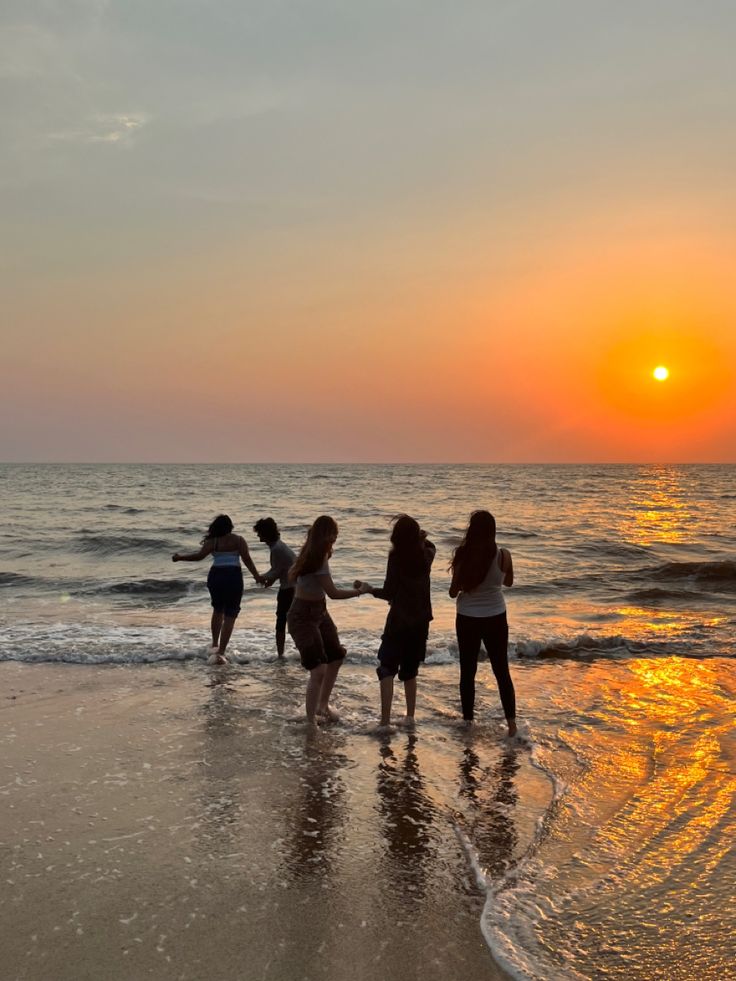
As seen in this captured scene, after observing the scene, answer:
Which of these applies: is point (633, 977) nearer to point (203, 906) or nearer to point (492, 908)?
point (492, 908)

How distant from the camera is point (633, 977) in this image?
11.3 feet

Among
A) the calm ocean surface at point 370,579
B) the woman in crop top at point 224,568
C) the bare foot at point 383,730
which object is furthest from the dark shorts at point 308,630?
the calm ocean surface at point 370,579

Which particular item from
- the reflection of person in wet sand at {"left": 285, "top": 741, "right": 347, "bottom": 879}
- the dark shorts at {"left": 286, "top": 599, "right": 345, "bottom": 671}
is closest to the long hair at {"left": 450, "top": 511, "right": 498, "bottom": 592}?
the dark shorts at {"left": 286, "top": 599, "right": 345, "bottom": 671}

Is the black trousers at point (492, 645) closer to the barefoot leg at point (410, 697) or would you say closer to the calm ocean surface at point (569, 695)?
the calm ocean surface at point (569, 695)

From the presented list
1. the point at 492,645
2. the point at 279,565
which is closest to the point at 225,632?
the point at 279,565

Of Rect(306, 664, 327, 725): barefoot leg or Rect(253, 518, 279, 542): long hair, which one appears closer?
Rect(306, 664, 327, 725): barefoot leg

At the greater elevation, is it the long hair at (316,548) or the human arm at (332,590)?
the long hair at (316,548)

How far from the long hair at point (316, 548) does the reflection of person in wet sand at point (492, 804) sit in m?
2.17

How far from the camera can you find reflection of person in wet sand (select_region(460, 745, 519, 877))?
15.4ft

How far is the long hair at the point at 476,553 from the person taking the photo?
7.02 m

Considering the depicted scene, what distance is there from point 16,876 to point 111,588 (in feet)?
47.8

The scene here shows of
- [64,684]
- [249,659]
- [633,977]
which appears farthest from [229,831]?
[249,659]

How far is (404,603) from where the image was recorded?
23.8 ft

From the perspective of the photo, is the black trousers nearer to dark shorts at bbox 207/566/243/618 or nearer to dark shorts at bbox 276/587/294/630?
dark shorts at bbox 276/587/294/630
